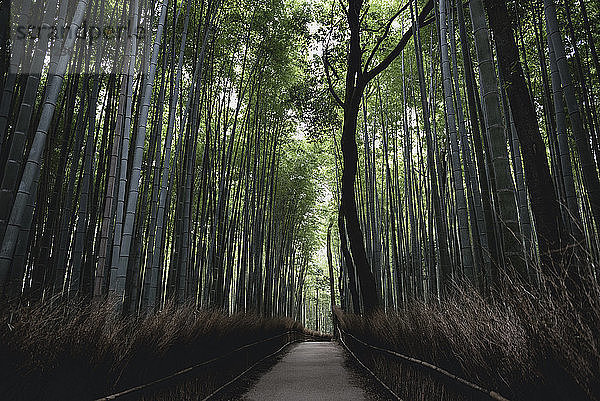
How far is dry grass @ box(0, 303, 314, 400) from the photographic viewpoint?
1.31 m

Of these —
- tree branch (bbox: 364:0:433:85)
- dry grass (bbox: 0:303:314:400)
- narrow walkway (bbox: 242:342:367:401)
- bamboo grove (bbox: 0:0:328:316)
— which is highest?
tree branch (bbox: 364:0:433:85)

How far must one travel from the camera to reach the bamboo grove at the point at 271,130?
2.15m

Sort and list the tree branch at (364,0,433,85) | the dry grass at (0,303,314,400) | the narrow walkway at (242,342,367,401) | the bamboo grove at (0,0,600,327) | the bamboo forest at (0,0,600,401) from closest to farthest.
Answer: the dry grass at (0,303,314,400) < the bamboo forest at (0,0,600,401) < the bamboo grove at (0,0,600,327) < the narrow walkway at (242,342,367,401) < the tree branch at (364,0,433,85)

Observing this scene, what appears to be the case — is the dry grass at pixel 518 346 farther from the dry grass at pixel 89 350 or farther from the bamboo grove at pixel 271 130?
the dry grass at pixel 89 350

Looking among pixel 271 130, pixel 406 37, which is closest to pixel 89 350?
pixel 406 37

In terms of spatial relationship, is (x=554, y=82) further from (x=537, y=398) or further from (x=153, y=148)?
(x=153, y=148)

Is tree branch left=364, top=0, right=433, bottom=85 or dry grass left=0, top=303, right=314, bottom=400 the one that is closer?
dry grass left=0, top=303, right=314, bottom=400

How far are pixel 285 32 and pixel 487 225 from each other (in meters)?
4.44

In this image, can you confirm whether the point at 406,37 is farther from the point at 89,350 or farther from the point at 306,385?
the point at 89,350

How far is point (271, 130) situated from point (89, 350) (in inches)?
254

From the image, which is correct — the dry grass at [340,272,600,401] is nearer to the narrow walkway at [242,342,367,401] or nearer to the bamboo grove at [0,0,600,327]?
the bamboo grove at [0,0,600,327]

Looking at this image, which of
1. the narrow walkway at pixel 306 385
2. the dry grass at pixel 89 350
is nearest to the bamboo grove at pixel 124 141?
the dry grass at pixel 89 350

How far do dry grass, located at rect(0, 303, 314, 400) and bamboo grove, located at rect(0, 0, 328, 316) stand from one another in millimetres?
330

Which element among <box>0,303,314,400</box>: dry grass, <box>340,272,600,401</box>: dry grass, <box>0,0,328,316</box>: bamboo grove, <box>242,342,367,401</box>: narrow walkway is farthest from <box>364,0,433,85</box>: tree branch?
<box>0,303,314,400</box>: dry grass
